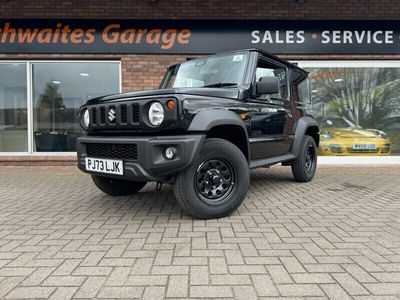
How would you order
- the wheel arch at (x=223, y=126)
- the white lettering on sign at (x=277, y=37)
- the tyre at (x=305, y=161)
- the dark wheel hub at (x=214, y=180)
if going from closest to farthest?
the wheel arch at (x=223, y=126) < the dark wheel hub at (x=214, y=180) < the tyre at (x=305, y=161) < the white lettering on sign at (x=277, y=37)

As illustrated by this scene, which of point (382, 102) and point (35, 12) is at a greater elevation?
point (35, 12)

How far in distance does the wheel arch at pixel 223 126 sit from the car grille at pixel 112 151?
616 millimetres

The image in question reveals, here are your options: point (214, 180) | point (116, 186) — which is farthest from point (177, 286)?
point (116, 186)

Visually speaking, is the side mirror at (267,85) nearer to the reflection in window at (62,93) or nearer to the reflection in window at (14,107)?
the reflection in window at (62,93)

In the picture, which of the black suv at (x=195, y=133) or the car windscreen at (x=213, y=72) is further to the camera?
the car windscreen at (x=213, y=72)

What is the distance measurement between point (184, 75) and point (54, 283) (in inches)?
127

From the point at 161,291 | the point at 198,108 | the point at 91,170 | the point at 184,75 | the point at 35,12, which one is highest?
the point at 35,12

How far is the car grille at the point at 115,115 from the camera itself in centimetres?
352

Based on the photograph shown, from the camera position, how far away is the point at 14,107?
841 cm

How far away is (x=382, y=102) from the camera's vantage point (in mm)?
8805

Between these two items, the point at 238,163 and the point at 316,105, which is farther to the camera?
the point at 316,105

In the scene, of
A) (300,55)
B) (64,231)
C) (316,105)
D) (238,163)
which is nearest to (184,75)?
(238,163)

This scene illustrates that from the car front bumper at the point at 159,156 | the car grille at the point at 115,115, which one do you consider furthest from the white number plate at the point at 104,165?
the car grille at the point at 115,115

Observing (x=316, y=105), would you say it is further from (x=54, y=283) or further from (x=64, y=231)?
(x=54, y=283)
